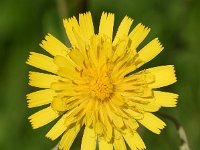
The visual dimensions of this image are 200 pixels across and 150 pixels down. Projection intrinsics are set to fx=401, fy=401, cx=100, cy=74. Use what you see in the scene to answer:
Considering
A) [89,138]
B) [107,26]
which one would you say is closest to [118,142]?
[89,138]

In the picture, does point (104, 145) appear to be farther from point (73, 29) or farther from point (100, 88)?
point (73, 29)

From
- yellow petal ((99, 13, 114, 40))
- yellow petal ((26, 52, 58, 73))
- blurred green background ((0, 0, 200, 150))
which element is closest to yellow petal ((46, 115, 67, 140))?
yellow petal ((26, 52, 58, 73))

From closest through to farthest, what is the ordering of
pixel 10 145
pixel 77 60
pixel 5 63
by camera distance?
pixel 77 60 < pixel 10 145 < pixel 5 63

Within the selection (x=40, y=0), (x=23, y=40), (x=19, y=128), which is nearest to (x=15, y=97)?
(x=19, y=128)

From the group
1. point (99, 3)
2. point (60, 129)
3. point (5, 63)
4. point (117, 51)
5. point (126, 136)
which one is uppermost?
point (99, 3)

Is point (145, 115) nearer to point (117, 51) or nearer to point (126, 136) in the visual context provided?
point (126, 136)

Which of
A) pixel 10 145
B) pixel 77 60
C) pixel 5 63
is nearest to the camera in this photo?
pixel 77 60
